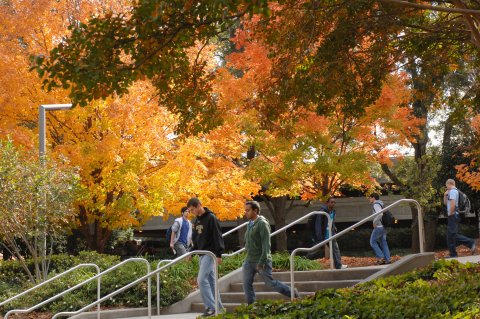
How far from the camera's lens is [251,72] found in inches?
873

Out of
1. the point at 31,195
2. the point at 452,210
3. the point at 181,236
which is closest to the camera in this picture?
the point at 452,210

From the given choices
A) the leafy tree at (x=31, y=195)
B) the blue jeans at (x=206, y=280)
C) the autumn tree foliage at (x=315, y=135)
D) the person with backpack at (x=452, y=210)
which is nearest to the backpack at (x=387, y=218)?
the person with backpack at (x=452, y=210)

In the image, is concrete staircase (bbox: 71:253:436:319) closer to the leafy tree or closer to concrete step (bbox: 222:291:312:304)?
concrete step (bbox: 222:291:312:304)

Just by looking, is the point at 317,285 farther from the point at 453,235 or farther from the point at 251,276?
the point at 453,235

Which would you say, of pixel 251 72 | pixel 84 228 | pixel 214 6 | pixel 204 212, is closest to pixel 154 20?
pixel 214 6

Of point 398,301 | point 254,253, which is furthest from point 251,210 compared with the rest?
point 398,301

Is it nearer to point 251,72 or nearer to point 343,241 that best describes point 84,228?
point 251,72

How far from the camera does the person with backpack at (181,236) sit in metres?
18.3

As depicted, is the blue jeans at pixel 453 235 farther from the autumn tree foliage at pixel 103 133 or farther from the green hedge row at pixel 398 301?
the autumn tree foliage at pixel 103 133

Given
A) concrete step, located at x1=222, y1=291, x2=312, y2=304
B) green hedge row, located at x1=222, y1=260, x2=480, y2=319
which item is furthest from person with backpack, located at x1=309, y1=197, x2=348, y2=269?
green hedge row, located at x1=222, y1=260, x2=480, y2=319

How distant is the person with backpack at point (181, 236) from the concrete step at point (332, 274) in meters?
2.37

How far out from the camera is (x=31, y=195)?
18766 mm

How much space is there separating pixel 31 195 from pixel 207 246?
21.8 feet

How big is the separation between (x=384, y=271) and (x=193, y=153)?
32.7 ft
